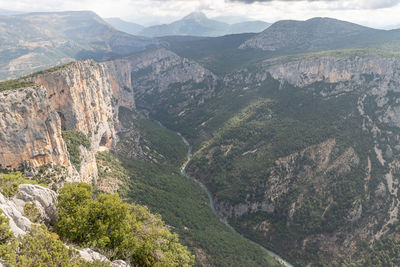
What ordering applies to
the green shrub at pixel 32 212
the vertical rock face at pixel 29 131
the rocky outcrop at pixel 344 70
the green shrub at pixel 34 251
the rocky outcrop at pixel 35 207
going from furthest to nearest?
the rocky outcrop at pixel 344 70 → the vertical rock face at pixel 29 131 → the green shrub at pixel 32 212 → the rocky outcrop at pixel 35 207 → the green shrub at pixel 34 251

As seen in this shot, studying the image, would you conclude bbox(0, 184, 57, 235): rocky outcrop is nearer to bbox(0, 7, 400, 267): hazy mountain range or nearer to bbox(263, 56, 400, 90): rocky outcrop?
bbox(0, 7, 400, 267): hazy mountain range

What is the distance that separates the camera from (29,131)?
2387 inches

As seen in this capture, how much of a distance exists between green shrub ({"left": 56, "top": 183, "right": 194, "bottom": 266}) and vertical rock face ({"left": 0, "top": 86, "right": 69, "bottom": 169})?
28054mm

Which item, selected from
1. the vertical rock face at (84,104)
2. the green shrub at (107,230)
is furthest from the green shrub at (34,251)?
the vertical rock face at (84,104)

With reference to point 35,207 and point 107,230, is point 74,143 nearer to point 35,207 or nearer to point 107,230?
point 35,207

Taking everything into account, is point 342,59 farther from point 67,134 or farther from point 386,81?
point 67,134

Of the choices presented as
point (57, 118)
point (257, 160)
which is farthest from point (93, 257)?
point (257, 160)

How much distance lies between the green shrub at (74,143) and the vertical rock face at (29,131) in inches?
377

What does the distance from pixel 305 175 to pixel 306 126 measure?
1311 inches

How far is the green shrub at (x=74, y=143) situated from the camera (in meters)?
80.1

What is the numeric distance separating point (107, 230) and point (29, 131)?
133 ft

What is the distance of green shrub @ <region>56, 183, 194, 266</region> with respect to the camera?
107 ft

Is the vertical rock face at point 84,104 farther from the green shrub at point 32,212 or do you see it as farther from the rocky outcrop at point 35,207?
the green shrub at point 32,212

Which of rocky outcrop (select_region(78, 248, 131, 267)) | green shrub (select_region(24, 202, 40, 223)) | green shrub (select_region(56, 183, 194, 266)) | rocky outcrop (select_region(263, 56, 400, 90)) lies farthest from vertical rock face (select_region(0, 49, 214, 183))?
rocky outcrop (select_region(263, 56, 400, 90))
